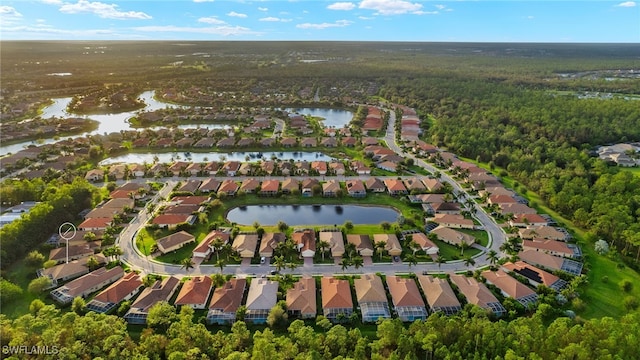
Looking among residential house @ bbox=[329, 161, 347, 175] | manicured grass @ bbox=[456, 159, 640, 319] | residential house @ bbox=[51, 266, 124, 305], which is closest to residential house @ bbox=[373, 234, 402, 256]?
manicured grass @ bbox=[456, 159, 640, 319]

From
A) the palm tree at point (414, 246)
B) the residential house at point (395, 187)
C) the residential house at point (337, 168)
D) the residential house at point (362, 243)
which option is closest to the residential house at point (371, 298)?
the residential house at point (362, 243)

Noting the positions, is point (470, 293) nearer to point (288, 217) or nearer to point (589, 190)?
point (288, 217)

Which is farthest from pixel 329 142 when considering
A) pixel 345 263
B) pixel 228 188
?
pixel 345 263

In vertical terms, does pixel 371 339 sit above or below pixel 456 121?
below

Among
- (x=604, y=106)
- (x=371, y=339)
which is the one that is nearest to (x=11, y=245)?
(x=371, y=339)

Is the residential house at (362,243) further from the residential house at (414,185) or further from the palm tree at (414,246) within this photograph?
the residential house at (414,185)
